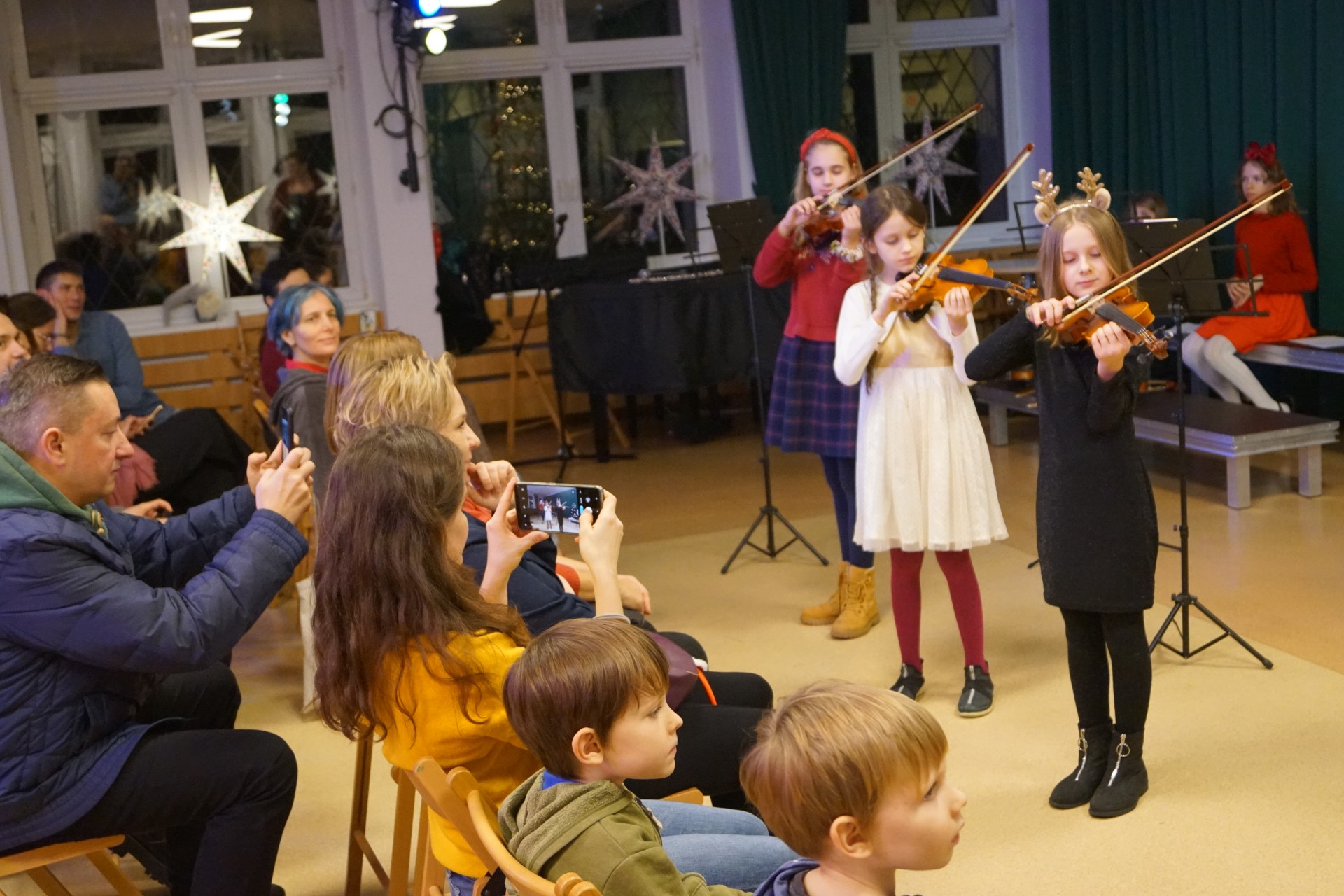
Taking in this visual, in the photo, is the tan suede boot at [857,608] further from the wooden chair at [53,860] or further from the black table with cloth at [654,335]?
the black table with cloth at [654,335]

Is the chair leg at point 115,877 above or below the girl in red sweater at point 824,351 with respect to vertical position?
below

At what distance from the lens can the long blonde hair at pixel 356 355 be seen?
246 cm

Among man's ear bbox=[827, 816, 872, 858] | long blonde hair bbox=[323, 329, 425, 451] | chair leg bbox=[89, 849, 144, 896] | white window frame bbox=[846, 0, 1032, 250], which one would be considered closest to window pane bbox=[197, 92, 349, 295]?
white window frame bbox=[846, 0, 1032, 250]

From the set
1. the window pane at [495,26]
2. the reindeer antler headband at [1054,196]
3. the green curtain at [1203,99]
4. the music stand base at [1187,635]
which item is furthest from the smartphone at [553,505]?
the window pane at [495,26]

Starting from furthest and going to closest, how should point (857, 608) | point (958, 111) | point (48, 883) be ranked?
1. point (958, 111)
2. point (857, 608)
3. point (48, 883)

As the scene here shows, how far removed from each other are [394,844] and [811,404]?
2048 millimetres

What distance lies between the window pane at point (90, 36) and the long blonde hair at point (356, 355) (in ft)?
17.6

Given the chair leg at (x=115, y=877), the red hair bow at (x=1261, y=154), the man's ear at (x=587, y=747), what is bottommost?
the chair leg at (x=115, y=877)

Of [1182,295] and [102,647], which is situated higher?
[1182,295]

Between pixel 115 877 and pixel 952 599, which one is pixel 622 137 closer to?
pixel 952 599

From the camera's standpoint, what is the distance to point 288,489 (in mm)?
2104

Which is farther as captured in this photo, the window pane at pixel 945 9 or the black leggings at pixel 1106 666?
the window pane at pixel 945 9

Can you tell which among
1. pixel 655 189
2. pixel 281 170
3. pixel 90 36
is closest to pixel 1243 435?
pixel 655 189

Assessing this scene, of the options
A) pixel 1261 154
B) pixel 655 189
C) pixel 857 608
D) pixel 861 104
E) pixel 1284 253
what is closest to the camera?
pixel 857 608
